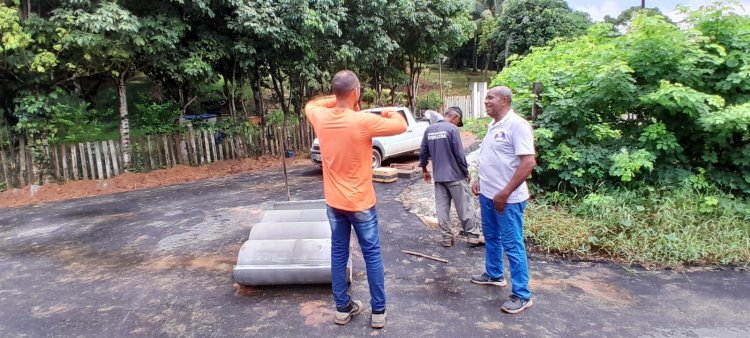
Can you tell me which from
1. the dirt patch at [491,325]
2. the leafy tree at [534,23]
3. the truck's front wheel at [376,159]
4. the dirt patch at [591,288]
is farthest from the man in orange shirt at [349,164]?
the leafy tree at [534,23]

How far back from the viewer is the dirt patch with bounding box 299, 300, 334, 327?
349 centimetres

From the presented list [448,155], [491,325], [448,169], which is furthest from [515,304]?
[448,155]

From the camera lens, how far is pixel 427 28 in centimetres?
1568

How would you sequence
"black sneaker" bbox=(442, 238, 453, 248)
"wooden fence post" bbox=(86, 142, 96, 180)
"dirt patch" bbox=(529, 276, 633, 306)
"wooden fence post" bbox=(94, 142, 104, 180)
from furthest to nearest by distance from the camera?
1. "wooden fence post" bbox=(94, 142, 104, 180)
2. "wooden fence post" bbox=(86, 142, 96, 180)
3. "black sneaker" bbox=(442, 238, 453, 248)
4. "dirt patch" bbox=(529, 276, 633, 306)

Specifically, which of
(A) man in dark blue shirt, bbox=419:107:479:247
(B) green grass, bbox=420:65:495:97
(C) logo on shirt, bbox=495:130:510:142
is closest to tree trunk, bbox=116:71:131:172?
(A) man in dark blue shirt, bbox=419:107:479:247

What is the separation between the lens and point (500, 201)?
345 cm

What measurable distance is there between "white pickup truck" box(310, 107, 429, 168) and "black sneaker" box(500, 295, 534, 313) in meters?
6.41

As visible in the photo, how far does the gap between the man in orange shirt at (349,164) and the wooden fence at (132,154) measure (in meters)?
4.64

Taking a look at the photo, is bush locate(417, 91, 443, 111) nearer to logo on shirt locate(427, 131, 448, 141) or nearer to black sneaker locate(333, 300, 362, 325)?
logo on shirt locate(427, 131, 448, 141)

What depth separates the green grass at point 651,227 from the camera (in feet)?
→ 15.2

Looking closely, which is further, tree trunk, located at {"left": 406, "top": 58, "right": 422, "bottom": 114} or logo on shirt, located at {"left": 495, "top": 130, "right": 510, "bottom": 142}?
tree trunk, located at {"left": 406, "top": 58, "right": 422, "bottom": 114}

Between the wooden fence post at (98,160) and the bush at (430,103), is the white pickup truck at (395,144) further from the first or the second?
the bush at (430,103)

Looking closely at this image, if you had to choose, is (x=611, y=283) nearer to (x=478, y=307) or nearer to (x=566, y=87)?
(x=478, y=307)

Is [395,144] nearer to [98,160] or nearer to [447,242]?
[447,242]
